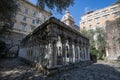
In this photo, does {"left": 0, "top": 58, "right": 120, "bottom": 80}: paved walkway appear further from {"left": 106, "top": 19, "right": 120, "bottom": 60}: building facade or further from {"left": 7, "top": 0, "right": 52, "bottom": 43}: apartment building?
{"left": 106, "top": 19, "right": 120, "bottom": 60}: building facade

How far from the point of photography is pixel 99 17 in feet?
126

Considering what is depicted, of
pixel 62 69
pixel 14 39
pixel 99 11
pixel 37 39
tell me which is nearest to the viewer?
pixel 62 69

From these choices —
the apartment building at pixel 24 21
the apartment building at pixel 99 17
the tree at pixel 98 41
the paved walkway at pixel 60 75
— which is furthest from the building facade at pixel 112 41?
the paved walkway at pixel 60 75

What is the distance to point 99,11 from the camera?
128ft

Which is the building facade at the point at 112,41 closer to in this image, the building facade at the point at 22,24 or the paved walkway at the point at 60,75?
the building facade at the point at 22,24

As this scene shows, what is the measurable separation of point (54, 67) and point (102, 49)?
985 inches

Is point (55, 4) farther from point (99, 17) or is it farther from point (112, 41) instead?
point (99, 17)

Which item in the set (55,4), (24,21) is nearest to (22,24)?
(24,21)

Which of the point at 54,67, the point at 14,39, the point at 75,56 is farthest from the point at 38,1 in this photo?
the point at 14,39

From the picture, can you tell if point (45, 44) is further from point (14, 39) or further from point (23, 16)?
point (23, 16)

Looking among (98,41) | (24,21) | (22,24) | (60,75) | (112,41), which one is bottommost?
(60,75)

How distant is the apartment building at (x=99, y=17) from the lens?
3519 centimetres

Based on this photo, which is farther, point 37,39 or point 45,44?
point 37,39

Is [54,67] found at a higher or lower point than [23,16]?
lower
